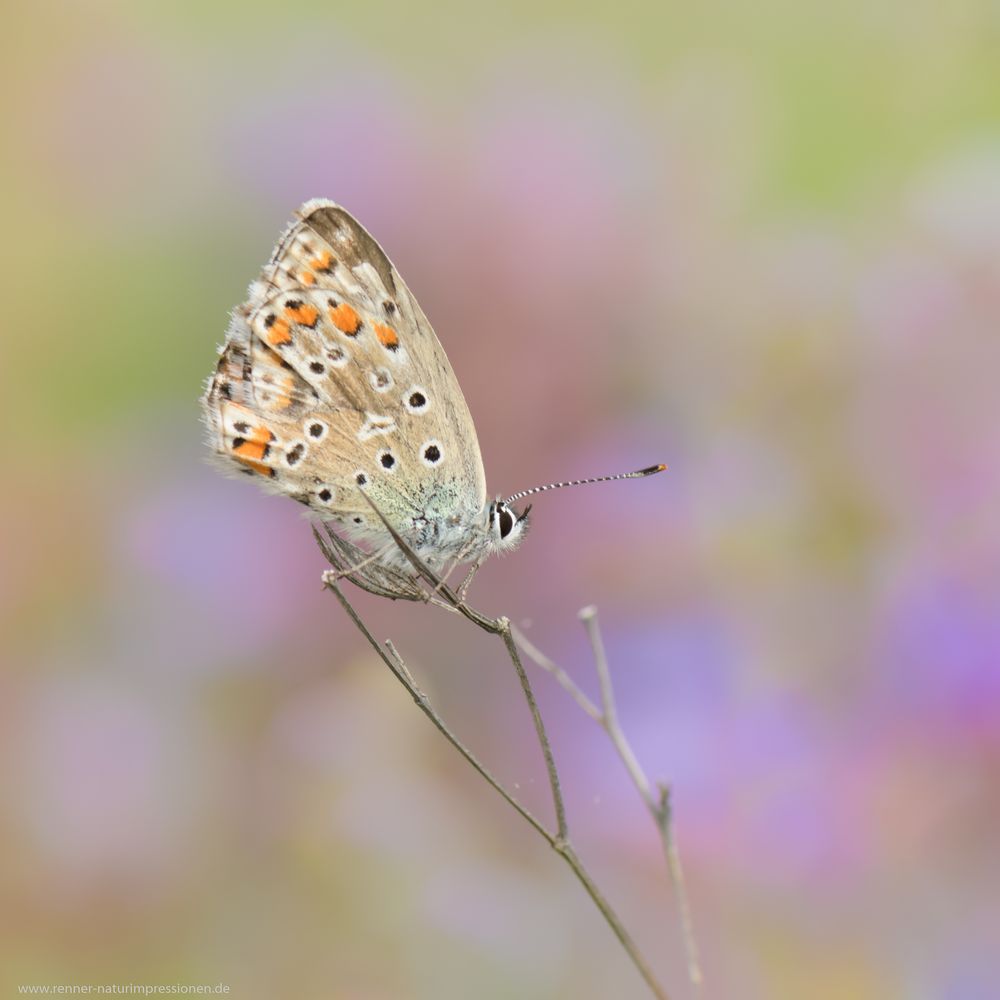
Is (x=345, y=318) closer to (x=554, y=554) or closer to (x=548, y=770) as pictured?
(x=548, y=770)

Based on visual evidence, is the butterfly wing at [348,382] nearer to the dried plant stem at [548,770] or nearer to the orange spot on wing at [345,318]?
the orange spot on wing at [345,318]

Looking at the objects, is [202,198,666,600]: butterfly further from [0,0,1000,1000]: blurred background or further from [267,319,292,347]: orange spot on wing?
[0,0,1000,1000]: blurred background

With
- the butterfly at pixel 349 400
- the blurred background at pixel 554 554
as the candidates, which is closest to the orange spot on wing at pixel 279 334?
the butterfly at pixel 349 400

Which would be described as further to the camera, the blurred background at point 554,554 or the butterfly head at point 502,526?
the blurred background at point 554,554

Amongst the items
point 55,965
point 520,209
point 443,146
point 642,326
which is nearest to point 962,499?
point 642,326

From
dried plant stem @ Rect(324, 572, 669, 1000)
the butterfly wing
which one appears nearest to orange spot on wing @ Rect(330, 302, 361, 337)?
the butterfly wing

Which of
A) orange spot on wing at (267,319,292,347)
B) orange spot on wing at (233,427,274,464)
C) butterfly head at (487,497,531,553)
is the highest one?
orange spot on wing at (267,319,292,347)

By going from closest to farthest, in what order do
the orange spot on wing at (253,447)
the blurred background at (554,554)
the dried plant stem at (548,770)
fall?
the dried plant stem at (548,770)
the orange spot on wing at (253,447)
the blurred background at (554,554)

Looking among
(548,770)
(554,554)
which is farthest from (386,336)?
(554,554)
